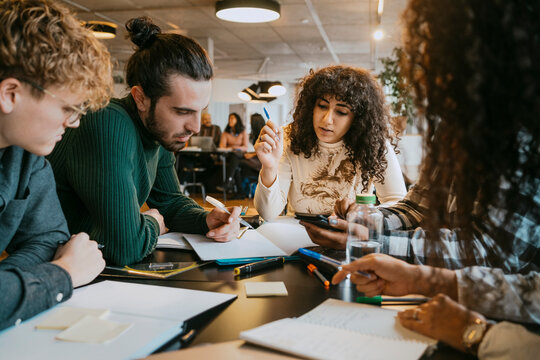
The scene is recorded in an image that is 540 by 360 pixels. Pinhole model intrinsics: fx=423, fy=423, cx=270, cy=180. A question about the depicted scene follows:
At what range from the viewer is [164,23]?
6.59m

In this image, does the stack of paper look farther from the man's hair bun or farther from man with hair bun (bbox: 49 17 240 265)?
the man's hair bun

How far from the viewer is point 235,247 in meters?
1.25

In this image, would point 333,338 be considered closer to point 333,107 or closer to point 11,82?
point 11,82

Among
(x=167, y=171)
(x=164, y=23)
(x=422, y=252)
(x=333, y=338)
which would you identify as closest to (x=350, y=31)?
(x=164, y=23)

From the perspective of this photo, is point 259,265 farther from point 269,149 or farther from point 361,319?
point 269,149

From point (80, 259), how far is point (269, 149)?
1.01 m

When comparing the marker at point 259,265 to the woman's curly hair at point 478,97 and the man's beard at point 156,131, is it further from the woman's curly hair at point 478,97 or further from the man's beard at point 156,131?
the man's beard at point 156,131

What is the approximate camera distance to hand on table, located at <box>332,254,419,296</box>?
84 cm

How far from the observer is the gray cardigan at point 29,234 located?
746 millimetres

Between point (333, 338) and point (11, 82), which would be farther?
point (11, 82)

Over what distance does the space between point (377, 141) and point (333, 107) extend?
25 cm

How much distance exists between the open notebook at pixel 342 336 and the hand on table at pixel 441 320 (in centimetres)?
1

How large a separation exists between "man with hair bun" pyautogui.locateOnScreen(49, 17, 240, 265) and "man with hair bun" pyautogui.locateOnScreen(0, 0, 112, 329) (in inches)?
5.2

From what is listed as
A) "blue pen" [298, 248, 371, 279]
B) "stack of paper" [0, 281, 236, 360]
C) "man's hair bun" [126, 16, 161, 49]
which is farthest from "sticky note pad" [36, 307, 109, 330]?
"man's hair bun" [126, 16, 161, 49]
